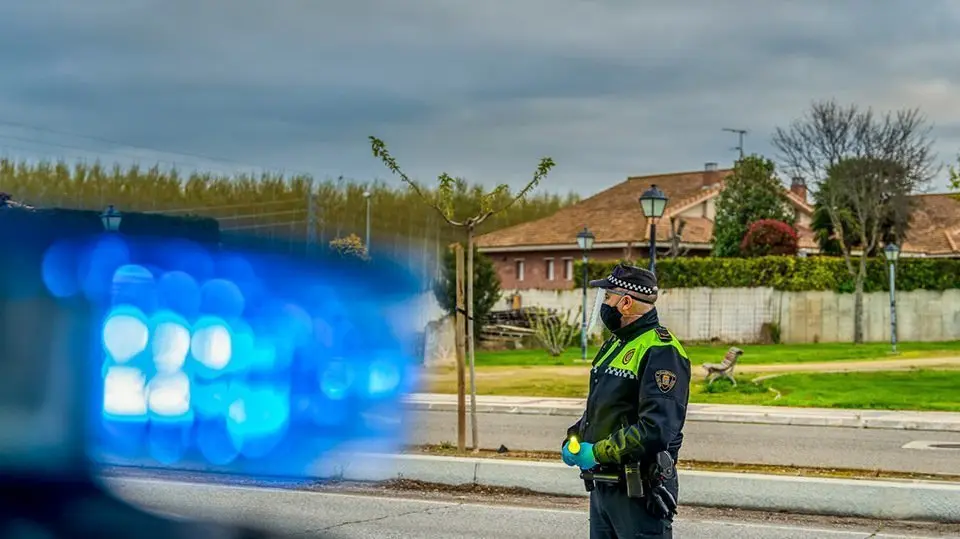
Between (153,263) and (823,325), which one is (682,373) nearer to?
(153,263)

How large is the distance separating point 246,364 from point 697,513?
5.43 metres

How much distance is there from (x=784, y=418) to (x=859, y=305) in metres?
21.7

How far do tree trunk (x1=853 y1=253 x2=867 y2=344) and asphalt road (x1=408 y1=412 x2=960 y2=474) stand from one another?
21.8 meters

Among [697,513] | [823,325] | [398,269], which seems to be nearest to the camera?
[398,269]

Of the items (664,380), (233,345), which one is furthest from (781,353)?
(233,345)

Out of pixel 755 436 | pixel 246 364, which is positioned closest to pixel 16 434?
pixel 246 364

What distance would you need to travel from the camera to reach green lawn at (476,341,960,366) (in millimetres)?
30203

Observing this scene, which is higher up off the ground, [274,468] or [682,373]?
[682,373]

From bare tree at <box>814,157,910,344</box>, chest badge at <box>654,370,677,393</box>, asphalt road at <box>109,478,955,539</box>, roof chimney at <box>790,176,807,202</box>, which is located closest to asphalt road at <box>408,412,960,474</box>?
asphalt road at <box>109,478,955,539</box>

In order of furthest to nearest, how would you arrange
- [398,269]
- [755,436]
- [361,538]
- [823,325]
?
[823,325], [755,436], [361,538], [398,269]

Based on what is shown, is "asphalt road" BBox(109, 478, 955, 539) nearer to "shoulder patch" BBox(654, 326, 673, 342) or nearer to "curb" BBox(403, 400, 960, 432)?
"shoulder patch" BBox(654, 326, 673, 342)

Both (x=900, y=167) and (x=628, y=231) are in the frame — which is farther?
(x=628, y=231)

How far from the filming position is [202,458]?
5.81 meters

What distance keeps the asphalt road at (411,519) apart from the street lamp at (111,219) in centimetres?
404
